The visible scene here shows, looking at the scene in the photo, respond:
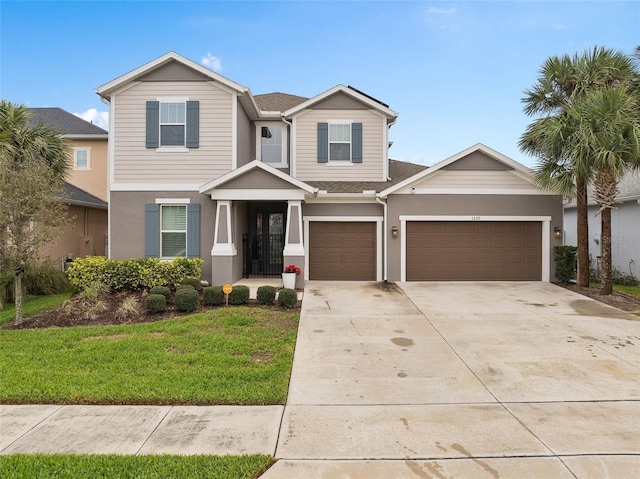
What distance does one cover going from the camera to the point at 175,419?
4082 mm

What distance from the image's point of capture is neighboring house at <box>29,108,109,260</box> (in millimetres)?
16344

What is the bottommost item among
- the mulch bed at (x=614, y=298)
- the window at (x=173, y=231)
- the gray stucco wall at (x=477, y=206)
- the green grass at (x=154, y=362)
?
the green grass at (x=154, y=362)

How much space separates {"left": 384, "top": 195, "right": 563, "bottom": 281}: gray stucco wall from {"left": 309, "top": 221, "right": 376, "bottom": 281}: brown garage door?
3.13 feet

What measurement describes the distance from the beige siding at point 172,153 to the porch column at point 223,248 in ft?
4.99

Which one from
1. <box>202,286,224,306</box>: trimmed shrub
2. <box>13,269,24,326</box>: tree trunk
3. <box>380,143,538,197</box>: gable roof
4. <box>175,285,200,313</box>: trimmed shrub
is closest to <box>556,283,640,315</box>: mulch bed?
<box>380,143,538,197</box>: gable roof

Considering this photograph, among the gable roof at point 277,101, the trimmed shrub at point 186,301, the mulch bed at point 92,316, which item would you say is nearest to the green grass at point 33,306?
the mulch bed at point 92,316

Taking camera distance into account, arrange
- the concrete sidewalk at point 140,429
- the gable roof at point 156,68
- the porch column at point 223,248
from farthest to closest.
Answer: the gable roof at point 156,68 → the porch column at point 223,248 → the concrete sidewalk at point 140,429

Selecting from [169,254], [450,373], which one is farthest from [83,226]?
[450,373]

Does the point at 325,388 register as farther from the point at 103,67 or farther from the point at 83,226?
the point at 103,67

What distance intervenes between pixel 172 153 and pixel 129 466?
10.9 metres

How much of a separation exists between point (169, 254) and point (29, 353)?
21.3 ft

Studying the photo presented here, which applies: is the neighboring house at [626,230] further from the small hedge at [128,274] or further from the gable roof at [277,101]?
the small hedge at [128,274]

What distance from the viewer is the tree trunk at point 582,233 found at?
1128cm

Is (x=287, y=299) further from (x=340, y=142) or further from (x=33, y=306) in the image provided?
(x=340, y=142)
